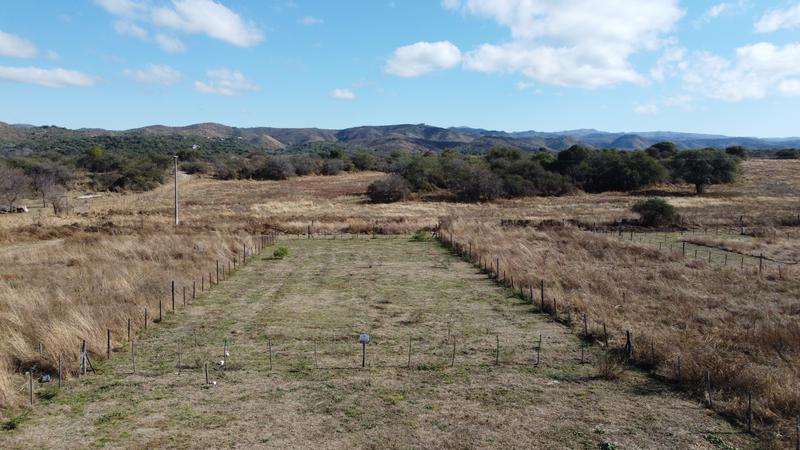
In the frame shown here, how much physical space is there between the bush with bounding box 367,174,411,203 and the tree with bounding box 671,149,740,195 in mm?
30231

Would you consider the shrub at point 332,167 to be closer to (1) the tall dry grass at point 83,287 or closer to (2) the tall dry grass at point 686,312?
(1) the tall dry grass at point 83,287

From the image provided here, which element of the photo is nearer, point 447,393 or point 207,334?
point 447,393

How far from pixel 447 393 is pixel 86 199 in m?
52.3

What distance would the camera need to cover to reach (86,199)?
53688 millimetres

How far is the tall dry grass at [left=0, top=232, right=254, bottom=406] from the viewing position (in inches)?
453

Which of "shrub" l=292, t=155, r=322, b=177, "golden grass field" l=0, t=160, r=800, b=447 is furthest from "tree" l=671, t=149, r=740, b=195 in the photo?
"shrub" l=292, t=155, r=322, b=177

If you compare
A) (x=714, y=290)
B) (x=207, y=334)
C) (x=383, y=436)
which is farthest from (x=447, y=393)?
(x=714, y=290)

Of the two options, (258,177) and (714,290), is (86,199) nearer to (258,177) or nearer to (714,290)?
(258,177)

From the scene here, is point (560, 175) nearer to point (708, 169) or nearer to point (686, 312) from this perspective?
point (708, 169)

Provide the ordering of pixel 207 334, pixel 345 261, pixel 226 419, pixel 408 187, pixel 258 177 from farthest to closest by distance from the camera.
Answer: pixel 258 177 < pixel 408 187 < pixel 345 261 < pixel 207 334 < pixel 226 419

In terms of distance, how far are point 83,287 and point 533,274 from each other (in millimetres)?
14055

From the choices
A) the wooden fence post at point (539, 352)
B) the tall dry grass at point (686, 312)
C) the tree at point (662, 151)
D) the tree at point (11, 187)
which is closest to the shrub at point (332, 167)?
the tree at point (662, 151)

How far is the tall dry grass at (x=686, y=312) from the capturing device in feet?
32.5

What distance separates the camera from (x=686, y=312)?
1520 centimetres
